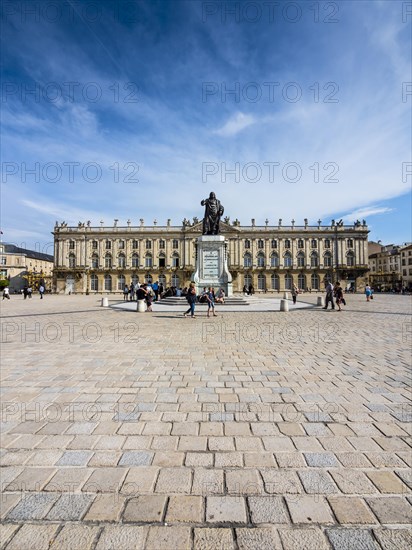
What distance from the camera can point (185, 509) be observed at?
2.10 meters

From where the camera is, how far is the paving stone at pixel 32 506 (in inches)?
80.8

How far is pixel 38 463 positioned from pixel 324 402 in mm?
3348

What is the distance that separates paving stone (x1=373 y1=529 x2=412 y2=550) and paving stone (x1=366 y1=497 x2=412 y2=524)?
0.09 metres

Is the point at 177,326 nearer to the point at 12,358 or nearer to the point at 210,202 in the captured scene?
the point at 12,358

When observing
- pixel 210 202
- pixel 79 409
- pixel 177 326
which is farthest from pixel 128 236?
pixel 79 409

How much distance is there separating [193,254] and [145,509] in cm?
6152

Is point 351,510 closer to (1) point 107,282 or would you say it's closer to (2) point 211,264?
(2) point 211,264

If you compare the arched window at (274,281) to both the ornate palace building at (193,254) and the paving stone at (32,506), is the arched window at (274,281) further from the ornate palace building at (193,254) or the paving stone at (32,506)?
the paving stone at (32,506)

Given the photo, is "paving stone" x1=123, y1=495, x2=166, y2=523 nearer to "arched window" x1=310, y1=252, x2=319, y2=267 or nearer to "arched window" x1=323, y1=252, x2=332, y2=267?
"arched window" x1=310, y1=252, x2=319, y2=267

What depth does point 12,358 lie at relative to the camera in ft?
20.1

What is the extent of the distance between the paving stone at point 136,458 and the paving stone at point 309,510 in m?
1.24

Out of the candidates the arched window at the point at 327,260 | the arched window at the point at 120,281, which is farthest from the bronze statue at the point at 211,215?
the arched window at the point at 327,260

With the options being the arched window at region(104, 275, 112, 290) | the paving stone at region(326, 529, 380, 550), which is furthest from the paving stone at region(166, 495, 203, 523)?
the arched window at region(104, 275, 112, 290)

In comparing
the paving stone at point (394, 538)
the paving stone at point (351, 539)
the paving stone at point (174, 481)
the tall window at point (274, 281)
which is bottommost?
the paving stone at point (394, 538)
